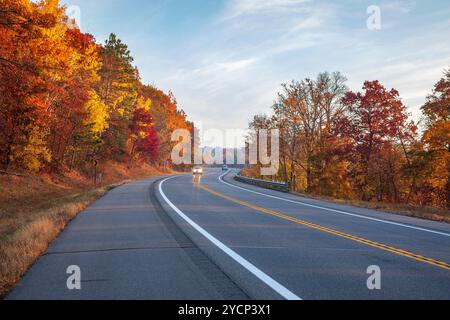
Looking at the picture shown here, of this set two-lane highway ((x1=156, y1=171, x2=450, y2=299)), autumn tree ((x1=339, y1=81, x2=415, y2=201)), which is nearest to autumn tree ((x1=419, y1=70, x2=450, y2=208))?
autumn tree ((x1=339, y1=81, x2=415, y2=201))

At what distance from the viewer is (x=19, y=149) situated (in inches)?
1038

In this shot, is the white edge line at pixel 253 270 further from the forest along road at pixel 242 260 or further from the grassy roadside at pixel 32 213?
the grassy roadside at pixel 32 213

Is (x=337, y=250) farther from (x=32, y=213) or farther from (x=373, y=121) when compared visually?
(x=373, y=121)

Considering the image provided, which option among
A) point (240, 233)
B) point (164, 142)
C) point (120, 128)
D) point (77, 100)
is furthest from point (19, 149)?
point (164, 142)

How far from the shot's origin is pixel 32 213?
18.3m

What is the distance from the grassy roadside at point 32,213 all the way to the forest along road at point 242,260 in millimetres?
273

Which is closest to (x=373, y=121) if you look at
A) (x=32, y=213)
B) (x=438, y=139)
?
(x=438, y=139)

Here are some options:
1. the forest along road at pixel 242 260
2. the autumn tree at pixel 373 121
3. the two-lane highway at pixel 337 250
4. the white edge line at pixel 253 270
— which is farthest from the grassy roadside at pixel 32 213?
the autumn tree at pixel 373 121

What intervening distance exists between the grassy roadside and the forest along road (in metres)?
0.27

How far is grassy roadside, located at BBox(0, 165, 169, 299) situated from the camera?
6887mm

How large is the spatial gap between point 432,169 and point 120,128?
32.0 meters

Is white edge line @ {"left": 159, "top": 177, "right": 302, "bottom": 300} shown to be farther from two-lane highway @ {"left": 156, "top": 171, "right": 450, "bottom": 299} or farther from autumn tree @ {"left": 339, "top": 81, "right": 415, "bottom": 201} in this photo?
autumn tree @ {"left": 339, "top": 81, "right": 415, "bottom": 201}

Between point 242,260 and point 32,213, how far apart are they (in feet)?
48.1

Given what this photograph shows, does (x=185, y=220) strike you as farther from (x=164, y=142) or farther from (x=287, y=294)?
(x=164, y=142)
